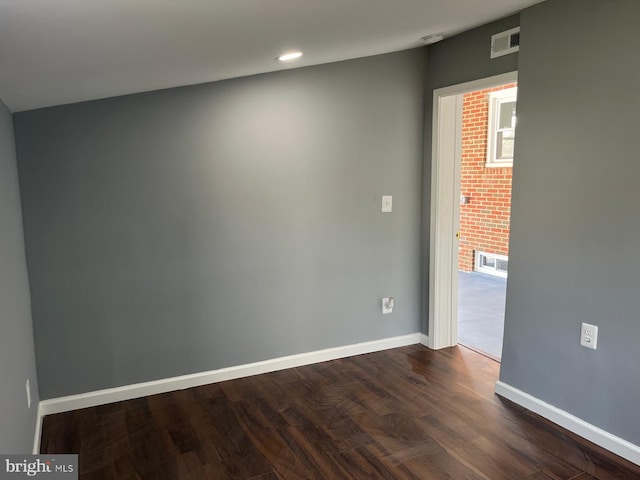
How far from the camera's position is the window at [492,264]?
6.32m

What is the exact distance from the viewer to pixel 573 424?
261cm

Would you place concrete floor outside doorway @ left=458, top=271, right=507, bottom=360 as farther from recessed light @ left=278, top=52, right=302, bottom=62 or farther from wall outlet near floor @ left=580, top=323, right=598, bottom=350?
recessed light @ left=278, top=52, right=302, bottom=62

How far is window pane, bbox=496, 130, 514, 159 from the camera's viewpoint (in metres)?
6.05

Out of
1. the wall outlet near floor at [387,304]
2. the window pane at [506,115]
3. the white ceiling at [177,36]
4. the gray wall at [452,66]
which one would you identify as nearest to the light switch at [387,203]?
the gray wall at [452,66]

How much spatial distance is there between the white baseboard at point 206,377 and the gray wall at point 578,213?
3.77 ft

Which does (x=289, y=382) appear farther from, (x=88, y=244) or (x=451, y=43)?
(x=451, y=43)

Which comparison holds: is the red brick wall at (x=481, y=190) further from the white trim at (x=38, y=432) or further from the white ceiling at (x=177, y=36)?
the white trim at (x=38, y=432)

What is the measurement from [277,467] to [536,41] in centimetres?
272

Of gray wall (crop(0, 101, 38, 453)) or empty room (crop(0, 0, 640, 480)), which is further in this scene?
empty room (crop(0, 0, 640, 480))

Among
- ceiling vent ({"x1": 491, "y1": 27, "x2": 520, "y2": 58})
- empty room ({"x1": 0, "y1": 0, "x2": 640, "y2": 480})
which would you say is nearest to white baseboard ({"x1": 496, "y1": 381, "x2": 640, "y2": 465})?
empty room ({"x1": 0, "y1": 0, "x2": 640, "y2": 480})

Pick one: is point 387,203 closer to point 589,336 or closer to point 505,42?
point 505,42

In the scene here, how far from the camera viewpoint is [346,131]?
137 inches

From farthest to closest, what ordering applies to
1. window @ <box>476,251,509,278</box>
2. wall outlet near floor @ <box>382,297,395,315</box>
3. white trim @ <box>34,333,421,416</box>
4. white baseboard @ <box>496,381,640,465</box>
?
window @ <box>476,251,509,278</box>
wall outlet near floor @ <box>382,297,395,315</box>
white trim @ <box>34,333,421,416</box>
white baseboard @ <box>496,381,640,465</box>

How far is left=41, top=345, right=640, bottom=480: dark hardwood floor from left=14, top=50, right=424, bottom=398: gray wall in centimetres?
32
